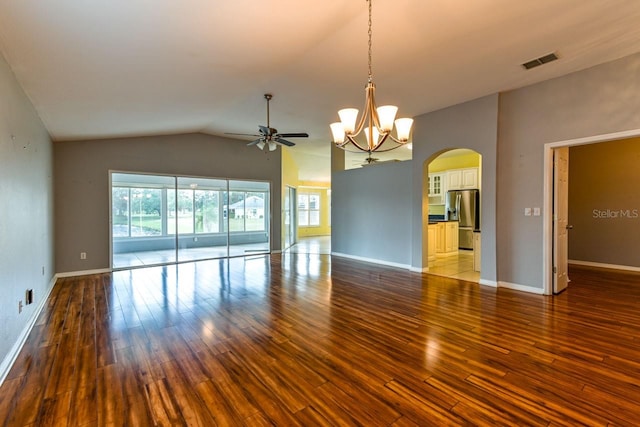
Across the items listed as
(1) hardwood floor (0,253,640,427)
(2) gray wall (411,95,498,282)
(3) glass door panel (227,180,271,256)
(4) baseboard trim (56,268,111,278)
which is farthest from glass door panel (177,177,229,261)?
(2) gray wall (411,95,498,282)

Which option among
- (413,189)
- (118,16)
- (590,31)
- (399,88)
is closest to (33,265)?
(118,16)

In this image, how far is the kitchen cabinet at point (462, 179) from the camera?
27.2 feet

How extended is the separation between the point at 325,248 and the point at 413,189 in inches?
160

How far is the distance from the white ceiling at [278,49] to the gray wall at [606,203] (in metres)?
3.31

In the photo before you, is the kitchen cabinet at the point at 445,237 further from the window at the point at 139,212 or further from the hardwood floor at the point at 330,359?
the window at the point at 139,212

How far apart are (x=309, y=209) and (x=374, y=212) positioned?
667cm

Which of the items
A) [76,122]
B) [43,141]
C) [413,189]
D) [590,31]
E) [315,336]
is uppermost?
[590,31]

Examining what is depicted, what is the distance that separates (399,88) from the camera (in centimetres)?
429

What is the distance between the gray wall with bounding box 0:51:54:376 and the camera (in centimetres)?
241

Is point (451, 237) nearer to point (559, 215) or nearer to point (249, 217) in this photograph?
point (559, 215)

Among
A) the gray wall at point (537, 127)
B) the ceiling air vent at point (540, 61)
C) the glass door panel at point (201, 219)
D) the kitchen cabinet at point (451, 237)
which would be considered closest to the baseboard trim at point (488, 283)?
the gray wall at point (537, 127)

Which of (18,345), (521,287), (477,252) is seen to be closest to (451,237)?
(477,252)

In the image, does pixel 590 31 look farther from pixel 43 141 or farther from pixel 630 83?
pixel 43 141

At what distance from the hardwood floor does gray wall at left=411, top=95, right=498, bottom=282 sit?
1006 mm
